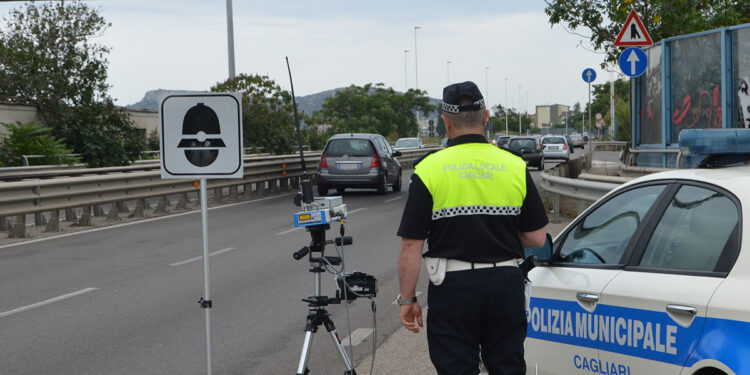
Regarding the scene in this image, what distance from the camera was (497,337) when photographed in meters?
3.94

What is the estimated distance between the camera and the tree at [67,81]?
1436 inches

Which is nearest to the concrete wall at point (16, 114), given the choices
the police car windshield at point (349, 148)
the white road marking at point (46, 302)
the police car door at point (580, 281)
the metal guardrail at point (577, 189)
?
the police car windshield at point (349, 148)

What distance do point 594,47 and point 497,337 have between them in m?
21.0

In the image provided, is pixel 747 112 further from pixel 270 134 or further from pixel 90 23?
pixel 90 23

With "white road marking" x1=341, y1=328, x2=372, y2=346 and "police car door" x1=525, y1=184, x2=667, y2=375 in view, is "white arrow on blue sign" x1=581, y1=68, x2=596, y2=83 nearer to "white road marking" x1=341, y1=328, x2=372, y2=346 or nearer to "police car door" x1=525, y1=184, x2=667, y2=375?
"white road marking" x1=341, y1=328, x2=372, y2=346

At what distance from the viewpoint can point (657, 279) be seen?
410 cm

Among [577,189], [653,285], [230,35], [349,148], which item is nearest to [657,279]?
[653,285]

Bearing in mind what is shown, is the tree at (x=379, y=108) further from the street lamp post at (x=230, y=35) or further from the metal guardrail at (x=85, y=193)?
the metal guardrail at (x=85, y=193)

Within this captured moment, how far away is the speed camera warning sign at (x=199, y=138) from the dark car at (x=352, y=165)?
61.5 ft

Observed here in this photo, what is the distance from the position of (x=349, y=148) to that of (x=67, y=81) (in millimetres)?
22104

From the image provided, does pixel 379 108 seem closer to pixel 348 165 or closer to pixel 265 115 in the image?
pixel 265 115

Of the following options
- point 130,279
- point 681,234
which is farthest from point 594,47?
point 681,234

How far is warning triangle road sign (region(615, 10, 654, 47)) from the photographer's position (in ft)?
46.0

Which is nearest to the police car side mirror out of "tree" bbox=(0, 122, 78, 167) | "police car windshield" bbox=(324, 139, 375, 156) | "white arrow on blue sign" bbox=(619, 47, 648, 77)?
"white arrow on blue sign" bbox=(619, 47, 648, 77)
